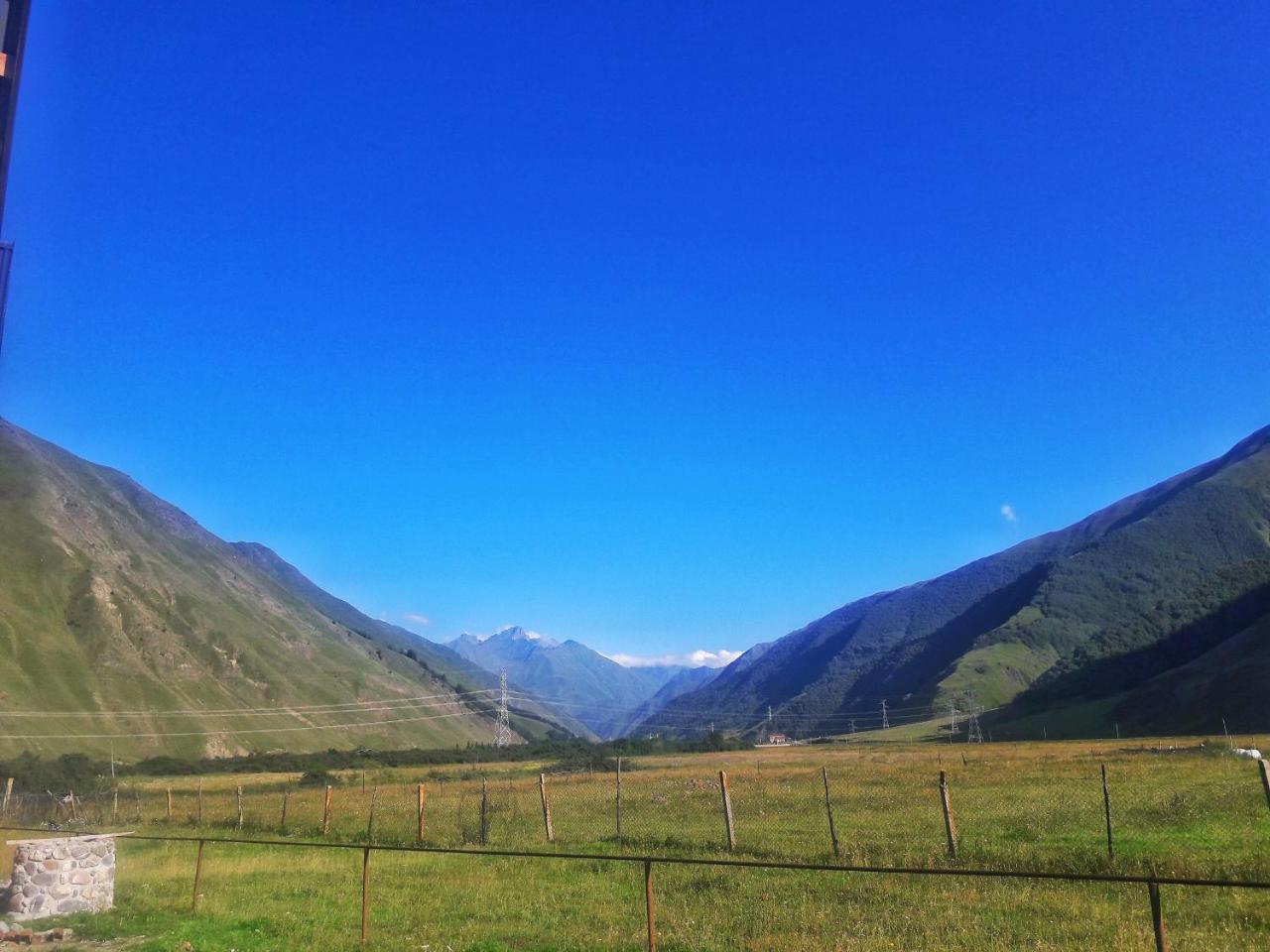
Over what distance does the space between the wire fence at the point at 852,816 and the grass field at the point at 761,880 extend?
0.12 meters

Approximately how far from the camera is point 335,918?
50.4 feet

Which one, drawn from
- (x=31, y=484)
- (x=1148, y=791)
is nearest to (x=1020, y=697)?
(x=1148, y=791)

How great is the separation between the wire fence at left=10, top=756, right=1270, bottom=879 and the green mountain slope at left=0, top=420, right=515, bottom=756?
2896 inches

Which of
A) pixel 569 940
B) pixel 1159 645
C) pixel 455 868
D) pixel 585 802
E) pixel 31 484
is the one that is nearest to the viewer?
pixel 569 940

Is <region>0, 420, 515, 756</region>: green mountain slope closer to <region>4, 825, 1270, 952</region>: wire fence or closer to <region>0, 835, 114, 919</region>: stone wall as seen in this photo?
<region>0, 835, 114, 919</region>: stone wall

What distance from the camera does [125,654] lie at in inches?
5192

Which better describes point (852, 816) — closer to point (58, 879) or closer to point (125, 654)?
point (58, 879)

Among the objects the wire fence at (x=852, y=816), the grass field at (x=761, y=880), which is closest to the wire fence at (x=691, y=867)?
the grass field at (x=761, y=880)

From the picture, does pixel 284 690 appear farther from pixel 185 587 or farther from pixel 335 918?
pixel 335 918

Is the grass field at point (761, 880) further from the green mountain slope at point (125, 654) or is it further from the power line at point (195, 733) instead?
the green mountain slope at point (125, 654)

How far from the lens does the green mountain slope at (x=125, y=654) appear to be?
112312 millimetres

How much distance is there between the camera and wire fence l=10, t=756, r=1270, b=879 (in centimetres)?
1734

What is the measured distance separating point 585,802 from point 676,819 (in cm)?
731

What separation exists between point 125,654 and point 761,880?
142m
